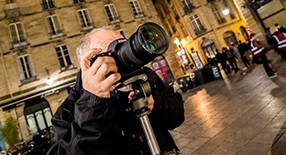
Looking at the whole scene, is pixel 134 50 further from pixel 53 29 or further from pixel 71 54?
pixel 53 29

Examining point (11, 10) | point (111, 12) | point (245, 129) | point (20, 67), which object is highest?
point (11, 10)

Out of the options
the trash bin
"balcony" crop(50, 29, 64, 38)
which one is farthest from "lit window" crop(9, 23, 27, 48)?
the trash bin

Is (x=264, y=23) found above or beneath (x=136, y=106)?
above

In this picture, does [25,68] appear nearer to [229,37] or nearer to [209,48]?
[209,48]

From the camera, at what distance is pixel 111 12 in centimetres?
1641

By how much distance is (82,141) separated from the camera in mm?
829

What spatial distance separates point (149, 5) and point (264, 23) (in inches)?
434

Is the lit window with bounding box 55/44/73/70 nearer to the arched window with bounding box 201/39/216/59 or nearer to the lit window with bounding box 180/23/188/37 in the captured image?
the lit window with bounding box 180/23/188/37

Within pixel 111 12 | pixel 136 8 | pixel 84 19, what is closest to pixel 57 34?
pixel 84 19

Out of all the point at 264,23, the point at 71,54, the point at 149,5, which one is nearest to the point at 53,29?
the point at 71,54

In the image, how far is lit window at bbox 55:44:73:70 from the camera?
45.8 ft

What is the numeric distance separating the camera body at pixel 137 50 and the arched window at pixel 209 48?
875 inches

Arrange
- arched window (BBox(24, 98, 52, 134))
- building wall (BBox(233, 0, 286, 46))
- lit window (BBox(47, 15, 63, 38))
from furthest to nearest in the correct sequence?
lit window (BBox(47, 15, 63, 38)) → arched window (BBox(24, 98, 52, 134)) → building wall (BBox(233, 0, 286, 46))

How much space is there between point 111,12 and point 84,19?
2.62m
